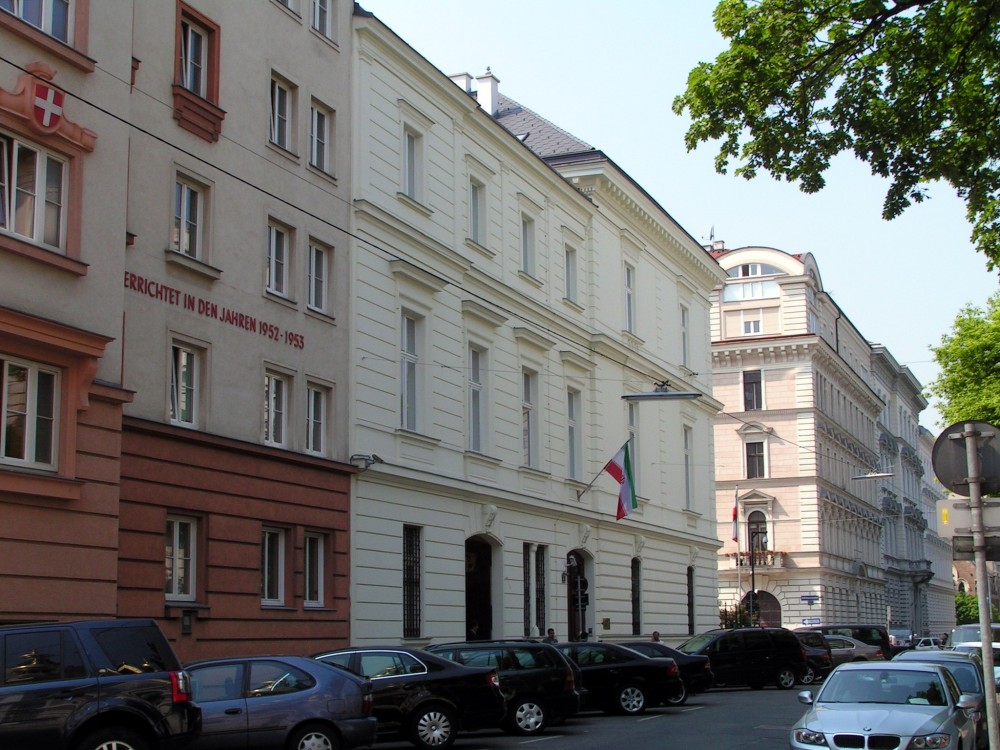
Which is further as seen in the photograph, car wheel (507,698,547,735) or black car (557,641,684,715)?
black car (557,641,684,715)

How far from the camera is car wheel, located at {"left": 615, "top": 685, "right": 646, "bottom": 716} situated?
1038 inches

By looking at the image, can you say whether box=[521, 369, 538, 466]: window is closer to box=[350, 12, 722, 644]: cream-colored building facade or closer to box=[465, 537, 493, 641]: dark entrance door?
box=[350, 12, 722, 644]: cream-colored building facade

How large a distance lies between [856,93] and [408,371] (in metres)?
15.8

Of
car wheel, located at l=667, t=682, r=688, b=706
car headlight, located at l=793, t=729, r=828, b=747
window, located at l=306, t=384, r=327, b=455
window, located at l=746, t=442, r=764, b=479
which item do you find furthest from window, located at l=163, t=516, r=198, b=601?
window, located at l=746, t=442, r=764, b=479

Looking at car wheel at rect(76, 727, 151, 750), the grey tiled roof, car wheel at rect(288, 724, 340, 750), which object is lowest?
car wheel at rect(288, 724, 340, 750)

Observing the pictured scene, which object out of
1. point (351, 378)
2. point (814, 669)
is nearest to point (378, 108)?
point (351, 378)

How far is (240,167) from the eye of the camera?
24.3 metres

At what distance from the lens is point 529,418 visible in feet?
119

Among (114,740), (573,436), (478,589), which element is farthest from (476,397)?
(114,740)

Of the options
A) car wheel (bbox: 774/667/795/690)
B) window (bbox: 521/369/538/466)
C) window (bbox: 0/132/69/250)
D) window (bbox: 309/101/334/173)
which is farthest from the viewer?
car wheel (bbox: 774/667/795/690)

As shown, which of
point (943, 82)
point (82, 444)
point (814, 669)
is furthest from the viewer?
point (814, 669)

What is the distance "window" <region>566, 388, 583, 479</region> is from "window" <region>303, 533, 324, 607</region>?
45.8ft

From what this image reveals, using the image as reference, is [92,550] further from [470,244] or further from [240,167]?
[470,244]

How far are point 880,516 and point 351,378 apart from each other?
72.2 metres
